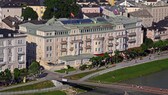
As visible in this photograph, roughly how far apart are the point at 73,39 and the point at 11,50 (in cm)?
1107

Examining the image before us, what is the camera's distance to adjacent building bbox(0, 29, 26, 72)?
169 ft

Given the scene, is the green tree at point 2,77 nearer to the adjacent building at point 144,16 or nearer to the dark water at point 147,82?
the dark water at point 147,82

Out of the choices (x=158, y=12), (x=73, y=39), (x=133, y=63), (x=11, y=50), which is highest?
(x=158, y=12)

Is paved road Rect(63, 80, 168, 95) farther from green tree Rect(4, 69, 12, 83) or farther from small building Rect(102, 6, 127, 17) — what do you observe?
small building Rect(102, 6, 127, 17)

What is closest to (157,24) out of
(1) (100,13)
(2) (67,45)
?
(1) (100,13)

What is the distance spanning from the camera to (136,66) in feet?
197

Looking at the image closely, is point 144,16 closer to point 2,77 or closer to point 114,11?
point 114,11

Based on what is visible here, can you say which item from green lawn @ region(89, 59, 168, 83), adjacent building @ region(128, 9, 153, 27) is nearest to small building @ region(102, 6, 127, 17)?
adjacent building @ region(128, 9, 153, 27)

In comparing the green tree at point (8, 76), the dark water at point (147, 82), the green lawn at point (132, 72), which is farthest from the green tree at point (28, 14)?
the green tree at point (8, 76)

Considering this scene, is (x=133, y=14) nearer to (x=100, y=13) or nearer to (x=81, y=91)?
(x=100, y=13)

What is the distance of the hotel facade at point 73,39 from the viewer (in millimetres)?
58406

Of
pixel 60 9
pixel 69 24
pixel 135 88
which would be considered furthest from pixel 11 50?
pixel 60 9

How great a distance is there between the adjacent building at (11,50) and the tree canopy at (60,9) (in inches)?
951

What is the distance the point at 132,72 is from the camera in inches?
2285
